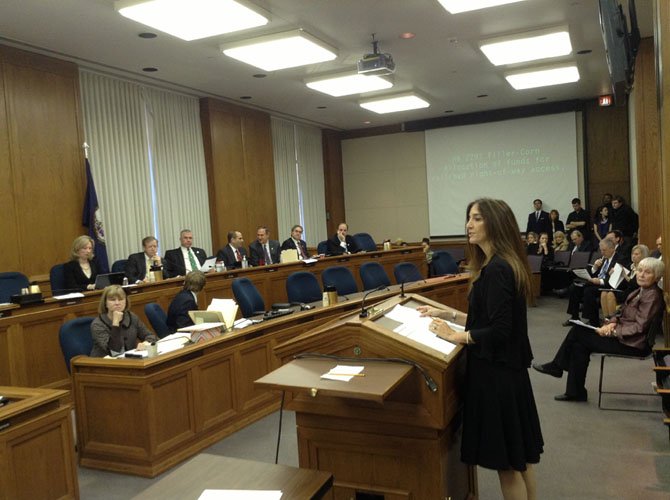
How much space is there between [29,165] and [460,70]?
6.30 meters

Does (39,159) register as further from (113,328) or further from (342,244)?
(342,244)

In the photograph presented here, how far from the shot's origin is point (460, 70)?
9141 millimetres

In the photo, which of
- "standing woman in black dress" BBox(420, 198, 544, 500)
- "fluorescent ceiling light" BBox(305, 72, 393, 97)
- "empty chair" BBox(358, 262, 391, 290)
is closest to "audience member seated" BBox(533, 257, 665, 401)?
"standing woman in black dress" BBox(420, 198, 544, 500)

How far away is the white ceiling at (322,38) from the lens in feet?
20.1

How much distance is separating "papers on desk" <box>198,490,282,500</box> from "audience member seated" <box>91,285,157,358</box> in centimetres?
281

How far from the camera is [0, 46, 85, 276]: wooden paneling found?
678 centimetres

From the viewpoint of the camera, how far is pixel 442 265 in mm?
9180

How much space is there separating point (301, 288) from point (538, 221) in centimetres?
750

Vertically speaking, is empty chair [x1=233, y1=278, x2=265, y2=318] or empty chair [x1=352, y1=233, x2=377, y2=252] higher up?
empty chair [x1=352, y1=233, x2=377, y2=252]

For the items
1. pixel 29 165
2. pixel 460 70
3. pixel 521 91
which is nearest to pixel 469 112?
pixel 521 91

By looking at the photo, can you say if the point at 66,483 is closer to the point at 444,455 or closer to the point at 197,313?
the point at 197,313

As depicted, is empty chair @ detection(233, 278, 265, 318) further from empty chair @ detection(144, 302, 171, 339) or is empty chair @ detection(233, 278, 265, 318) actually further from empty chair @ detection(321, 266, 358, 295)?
empty chair @ detection(321, 266, 358, 295)

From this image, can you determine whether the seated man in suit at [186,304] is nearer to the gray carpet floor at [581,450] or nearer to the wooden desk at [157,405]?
the wooden desk at [157,405]

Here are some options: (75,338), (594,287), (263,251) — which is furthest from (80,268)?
(594,287)
